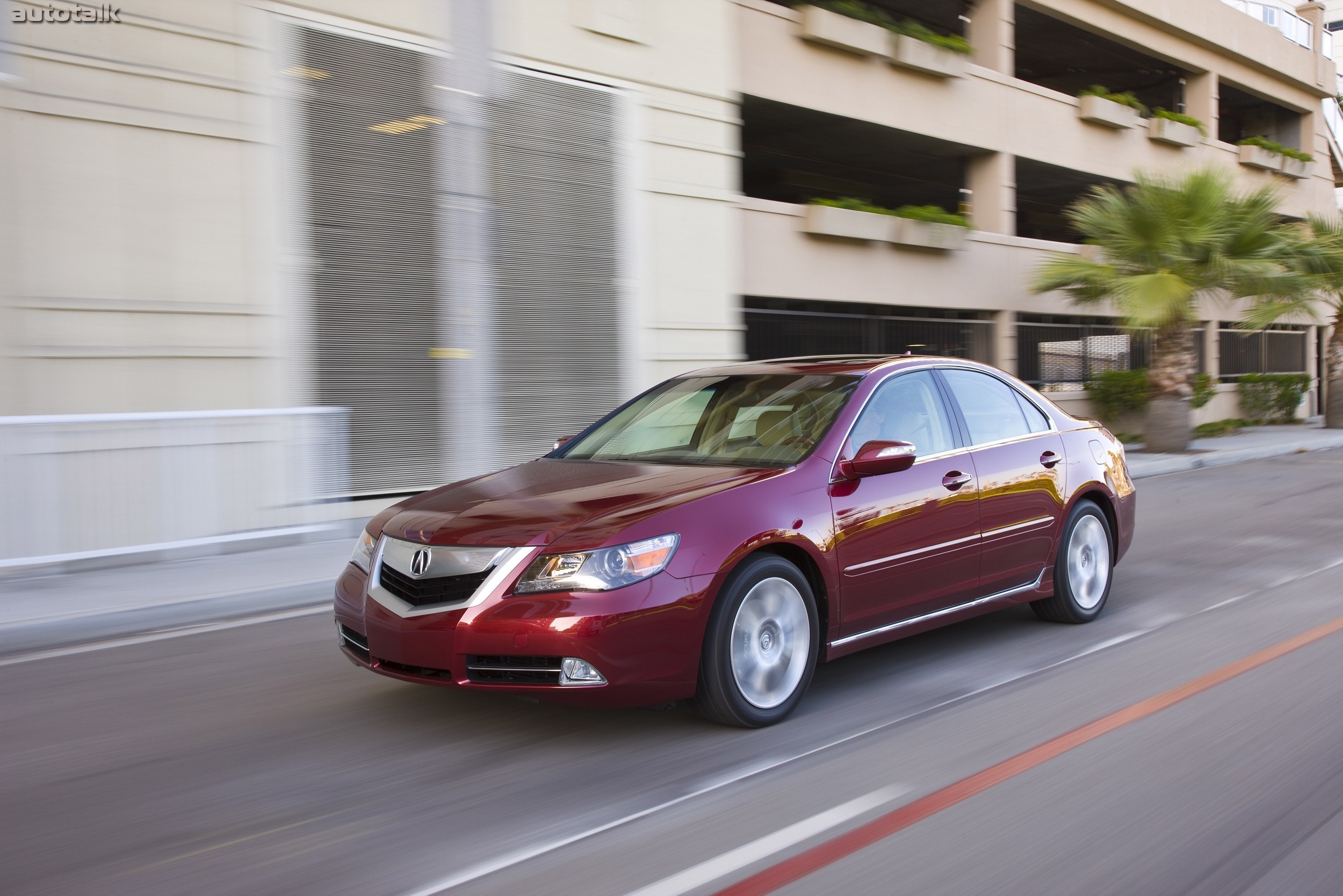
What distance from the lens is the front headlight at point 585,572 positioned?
4188mm

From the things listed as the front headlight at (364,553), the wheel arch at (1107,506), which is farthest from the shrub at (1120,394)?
the front headlight at (364,553)

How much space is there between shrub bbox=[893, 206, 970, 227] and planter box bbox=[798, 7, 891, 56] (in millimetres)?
2438

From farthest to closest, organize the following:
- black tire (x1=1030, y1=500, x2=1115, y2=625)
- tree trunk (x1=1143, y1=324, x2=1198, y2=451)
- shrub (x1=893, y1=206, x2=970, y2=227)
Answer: tree trunk (x1=1143, y1=324, x2=1198, y2=451) → shrub (x1=893, y1=206, x2=970, y2=227) → black tire (x1=1030, y1=500, x2=1115, y2=625)

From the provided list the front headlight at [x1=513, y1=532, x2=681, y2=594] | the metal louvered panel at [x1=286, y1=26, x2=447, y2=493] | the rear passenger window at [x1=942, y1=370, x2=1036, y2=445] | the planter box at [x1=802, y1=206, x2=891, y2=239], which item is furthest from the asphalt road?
the planter box at [x1=802, y1=206, x2=891, y2=239]

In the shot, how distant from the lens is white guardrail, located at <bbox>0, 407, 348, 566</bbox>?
27.2 ft

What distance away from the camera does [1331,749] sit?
433cm

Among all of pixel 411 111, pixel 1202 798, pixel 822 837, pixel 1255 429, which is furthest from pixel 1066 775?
pixel 1255 429

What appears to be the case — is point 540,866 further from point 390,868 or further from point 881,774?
point 881,774

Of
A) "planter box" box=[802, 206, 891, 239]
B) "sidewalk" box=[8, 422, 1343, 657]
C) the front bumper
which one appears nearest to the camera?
the front bumper

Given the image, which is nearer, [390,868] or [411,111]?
[390,868]

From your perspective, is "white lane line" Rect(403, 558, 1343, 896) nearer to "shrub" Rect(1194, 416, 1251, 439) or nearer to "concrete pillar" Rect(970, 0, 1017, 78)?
"concrete pillar" Rect(970, 0, 1017, 78)

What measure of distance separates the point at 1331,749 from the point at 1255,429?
24303mm

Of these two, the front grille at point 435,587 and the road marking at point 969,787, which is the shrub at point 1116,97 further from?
the front grille at point 435,587

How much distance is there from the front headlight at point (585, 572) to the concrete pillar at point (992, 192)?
18.3m
